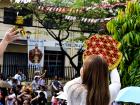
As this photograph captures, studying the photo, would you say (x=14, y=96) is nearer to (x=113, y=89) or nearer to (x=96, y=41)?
(x=96, y=41)

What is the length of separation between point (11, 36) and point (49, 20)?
60.0 ft

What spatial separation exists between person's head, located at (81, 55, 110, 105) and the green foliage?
403 centimetres

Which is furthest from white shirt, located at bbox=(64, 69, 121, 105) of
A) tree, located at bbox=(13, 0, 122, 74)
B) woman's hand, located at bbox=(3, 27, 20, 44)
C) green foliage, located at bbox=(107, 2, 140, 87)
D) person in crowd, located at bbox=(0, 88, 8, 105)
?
tree, located at bbox=(13, 0, 122, 74)

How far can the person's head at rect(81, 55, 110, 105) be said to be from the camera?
143 inches

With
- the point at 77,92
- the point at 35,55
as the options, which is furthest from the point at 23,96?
the point at 77,92

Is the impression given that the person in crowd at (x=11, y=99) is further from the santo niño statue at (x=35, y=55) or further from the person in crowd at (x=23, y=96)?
the santo niño statue at (x=35, y=55)

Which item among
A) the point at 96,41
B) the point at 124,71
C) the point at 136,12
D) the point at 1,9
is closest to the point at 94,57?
the point at 96,41

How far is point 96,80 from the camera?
3633 mm

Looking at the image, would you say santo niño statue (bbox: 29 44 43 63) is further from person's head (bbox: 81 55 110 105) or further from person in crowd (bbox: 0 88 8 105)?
person's head (bbox: 81 55 110 105)

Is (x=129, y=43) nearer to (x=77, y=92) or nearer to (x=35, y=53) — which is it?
(x=77, y=92)

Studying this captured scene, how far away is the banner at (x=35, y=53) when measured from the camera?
24.8 m

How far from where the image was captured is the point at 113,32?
7.99 m

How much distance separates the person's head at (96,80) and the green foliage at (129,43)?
4.03 meters

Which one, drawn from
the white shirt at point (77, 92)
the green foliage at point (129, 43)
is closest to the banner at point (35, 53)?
the green foliage at point (129, 43)
